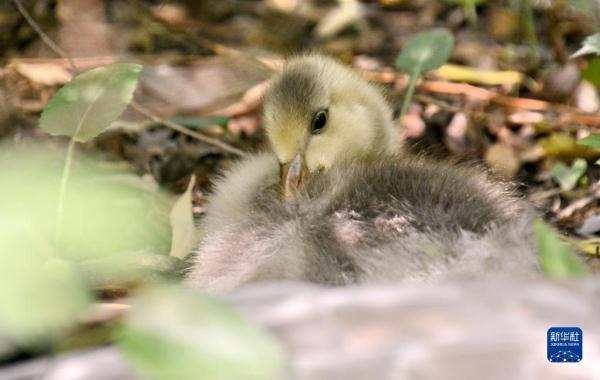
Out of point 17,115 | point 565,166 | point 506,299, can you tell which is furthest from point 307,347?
point 17,115

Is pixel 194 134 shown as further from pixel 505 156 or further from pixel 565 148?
pixel 565 148

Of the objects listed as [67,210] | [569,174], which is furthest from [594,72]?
[67,210]

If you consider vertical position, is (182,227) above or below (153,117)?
below

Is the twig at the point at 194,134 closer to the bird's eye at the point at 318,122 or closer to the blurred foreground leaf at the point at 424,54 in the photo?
the blurred foreground leaf at the point at 424,54

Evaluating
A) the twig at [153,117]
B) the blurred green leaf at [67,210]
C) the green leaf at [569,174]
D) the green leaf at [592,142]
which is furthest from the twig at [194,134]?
the blurred green leaf at [67,210]

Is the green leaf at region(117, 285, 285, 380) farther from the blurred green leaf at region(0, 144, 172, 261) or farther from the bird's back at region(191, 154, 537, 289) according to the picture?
the bird's back at region(191, 154, 537, 289)

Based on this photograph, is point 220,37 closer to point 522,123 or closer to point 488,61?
point 488,61
